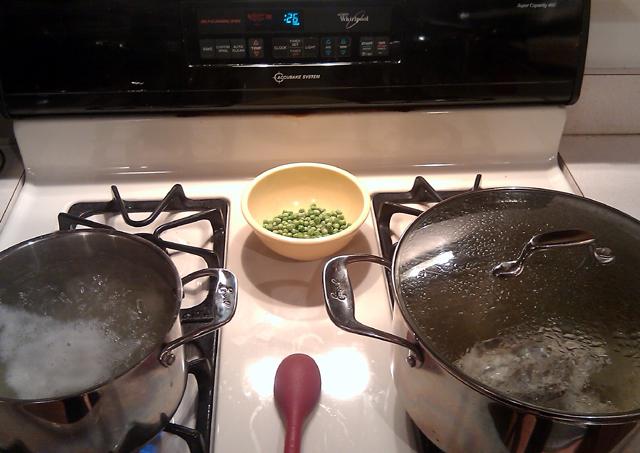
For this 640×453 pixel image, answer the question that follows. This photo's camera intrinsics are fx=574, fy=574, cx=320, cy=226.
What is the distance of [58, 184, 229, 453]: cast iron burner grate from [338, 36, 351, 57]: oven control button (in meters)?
0.28

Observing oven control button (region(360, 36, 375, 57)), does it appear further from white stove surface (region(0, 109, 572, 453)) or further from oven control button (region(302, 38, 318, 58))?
white stove surface (region(0, 109, 572, 453))

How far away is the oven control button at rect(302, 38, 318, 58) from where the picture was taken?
771mm

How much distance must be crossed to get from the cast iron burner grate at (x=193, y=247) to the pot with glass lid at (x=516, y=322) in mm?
174

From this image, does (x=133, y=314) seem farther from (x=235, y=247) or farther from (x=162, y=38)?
(x=162, y=38)

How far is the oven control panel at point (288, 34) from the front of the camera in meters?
0.75

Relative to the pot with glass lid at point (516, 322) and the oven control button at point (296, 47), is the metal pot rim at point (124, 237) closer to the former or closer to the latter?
the pot with glass lid at point (516, 322)

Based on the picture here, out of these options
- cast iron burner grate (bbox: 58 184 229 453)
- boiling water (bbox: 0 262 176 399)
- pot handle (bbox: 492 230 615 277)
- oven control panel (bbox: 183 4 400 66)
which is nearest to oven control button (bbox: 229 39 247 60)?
oven control panel (bbox: 183 4 400 66)

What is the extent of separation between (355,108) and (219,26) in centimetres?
23

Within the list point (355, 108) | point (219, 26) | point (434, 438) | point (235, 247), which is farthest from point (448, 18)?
point (434, 438)

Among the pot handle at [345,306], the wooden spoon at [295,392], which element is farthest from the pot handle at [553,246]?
the wooden spoon at [295,392]

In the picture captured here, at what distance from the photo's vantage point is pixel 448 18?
2.52ft

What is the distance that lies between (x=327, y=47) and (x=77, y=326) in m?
0.47

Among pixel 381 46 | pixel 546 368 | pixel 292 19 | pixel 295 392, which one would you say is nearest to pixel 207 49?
pixel 292 19

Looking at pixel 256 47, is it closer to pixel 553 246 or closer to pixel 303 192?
pixel 303 192
